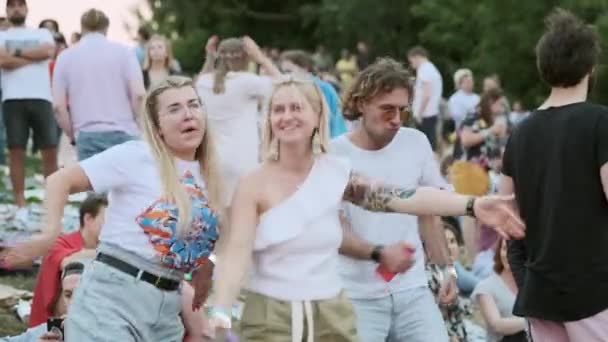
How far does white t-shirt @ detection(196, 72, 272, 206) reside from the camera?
1205 cm

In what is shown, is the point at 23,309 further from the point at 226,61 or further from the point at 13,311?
the point at 226,61

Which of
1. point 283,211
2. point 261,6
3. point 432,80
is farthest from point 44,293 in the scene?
point 261,6

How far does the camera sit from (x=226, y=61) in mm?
12117

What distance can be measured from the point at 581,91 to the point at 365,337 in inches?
55.4

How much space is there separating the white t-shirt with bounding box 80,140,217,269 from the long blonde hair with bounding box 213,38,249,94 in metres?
5.86

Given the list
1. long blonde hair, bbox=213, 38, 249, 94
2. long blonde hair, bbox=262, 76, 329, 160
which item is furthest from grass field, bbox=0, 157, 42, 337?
long blonde hair, bbox=262, 76, 329, 160

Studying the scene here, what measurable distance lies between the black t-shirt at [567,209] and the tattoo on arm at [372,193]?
532 mm

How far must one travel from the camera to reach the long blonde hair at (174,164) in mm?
6102

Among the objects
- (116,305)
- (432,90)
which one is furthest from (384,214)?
(432,90)

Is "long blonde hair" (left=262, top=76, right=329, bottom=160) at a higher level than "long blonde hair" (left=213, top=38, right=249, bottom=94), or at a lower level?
higher

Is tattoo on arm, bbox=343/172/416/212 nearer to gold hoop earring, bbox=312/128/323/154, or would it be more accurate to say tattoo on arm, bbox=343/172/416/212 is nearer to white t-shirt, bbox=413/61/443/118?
gold hoop earring, bbox=312/128/323/154

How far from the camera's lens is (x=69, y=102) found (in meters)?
11.7

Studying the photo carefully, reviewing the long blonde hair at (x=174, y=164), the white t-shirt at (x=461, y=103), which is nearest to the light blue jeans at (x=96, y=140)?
the long blonde hair at (x=174, y=164)

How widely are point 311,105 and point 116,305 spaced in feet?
3.53
